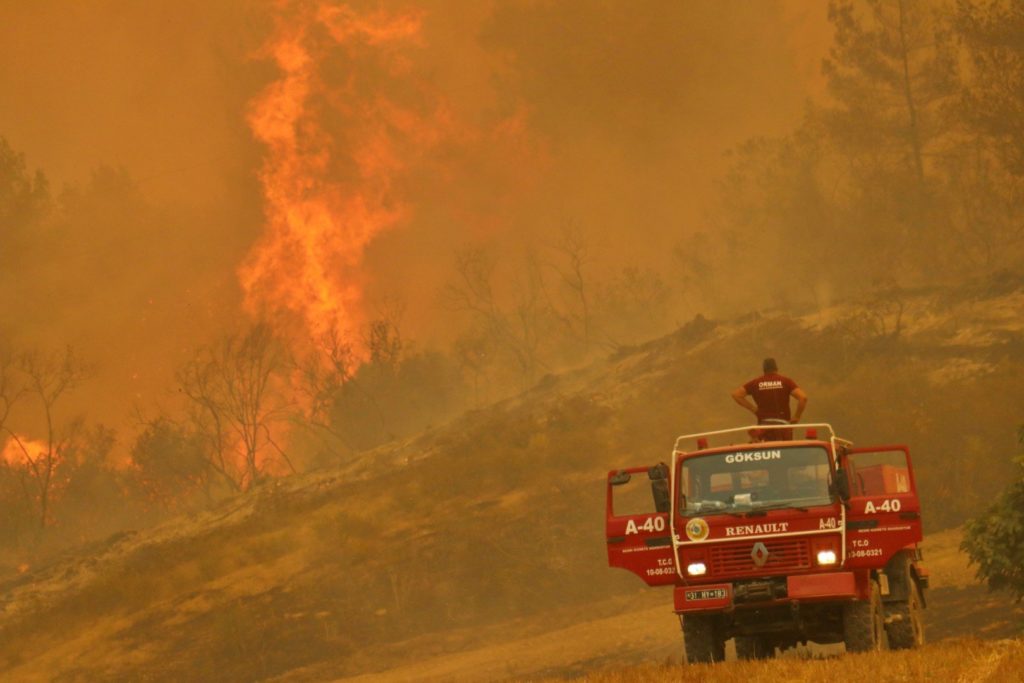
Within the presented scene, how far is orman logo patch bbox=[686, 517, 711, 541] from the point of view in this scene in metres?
13.0

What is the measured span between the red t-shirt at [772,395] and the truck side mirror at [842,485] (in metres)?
1.73

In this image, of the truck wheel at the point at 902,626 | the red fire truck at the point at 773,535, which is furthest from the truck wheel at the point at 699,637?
the truck wheel at the point at 902,626

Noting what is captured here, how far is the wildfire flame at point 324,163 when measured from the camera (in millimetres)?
82625

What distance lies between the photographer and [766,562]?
507 inches

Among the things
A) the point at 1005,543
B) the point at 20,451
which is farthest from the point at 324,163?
the point at 1005,543

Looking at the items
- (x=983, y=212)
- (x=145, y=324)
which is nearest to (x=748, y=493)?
(x=983, y=212)

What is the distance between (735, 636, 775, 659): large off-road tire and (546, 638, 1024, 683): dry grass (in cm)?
162

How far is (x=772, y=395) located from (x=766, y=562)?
233cm

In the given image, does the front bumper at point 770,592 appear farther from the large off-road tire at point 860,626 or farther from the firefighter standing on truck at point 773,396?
the firefighter standing on truck at point 773,396

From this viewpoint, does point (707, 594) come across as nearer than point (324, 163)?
Yes

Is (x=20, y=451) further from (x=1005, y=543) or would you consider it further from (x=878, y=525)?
(x=878, y=525)

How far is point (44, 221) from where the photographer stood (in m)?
106

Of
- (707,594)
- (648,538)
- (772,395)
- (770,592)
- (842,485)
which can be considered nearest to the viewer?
(842,485)

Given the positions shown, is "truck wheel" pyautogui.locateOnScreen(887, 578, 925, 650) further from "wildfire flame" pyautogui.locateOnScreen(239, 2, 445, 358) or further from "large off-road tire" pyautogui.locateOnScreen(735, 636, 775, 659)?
"wildfire flame" pyautogui.locateOnScreen(239, 2, 445, 358)
